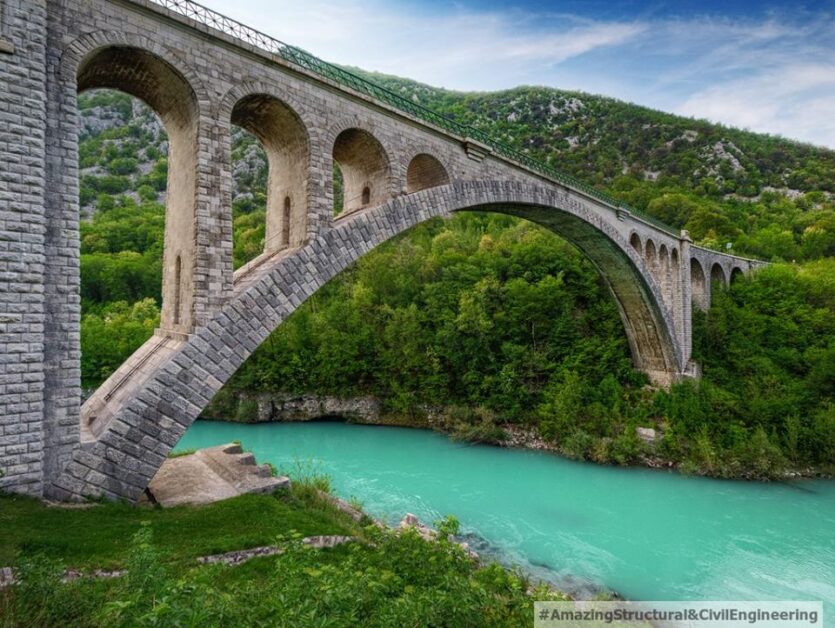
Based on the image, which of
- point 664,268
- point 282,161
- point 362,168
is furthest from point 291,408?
point 664,268

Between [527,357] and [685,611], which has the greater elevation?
[527,357]

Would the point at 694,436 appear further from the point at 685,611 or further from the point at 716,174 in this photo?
the point at 716,174

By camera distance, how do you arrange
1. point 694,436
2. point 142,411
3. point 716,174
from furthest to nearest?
point 716,174 → point 694,436 → point 142,411

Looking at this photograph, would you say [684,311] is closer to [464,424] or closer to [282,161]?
[464,424]

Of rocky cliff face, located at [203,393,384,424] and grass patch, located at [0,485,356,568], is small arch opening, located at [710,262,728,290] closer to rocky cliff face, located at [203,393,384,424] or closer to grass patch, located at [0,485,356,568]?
rocky cliff face, located at [203,393,384,424]

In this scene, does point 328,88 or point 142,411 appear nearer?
point 142,411

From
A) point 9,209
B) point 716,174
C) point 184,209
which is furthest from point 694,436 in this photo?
point 716,174

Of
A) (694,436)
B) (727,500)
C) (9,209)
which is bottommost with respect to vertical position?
(727,500)
